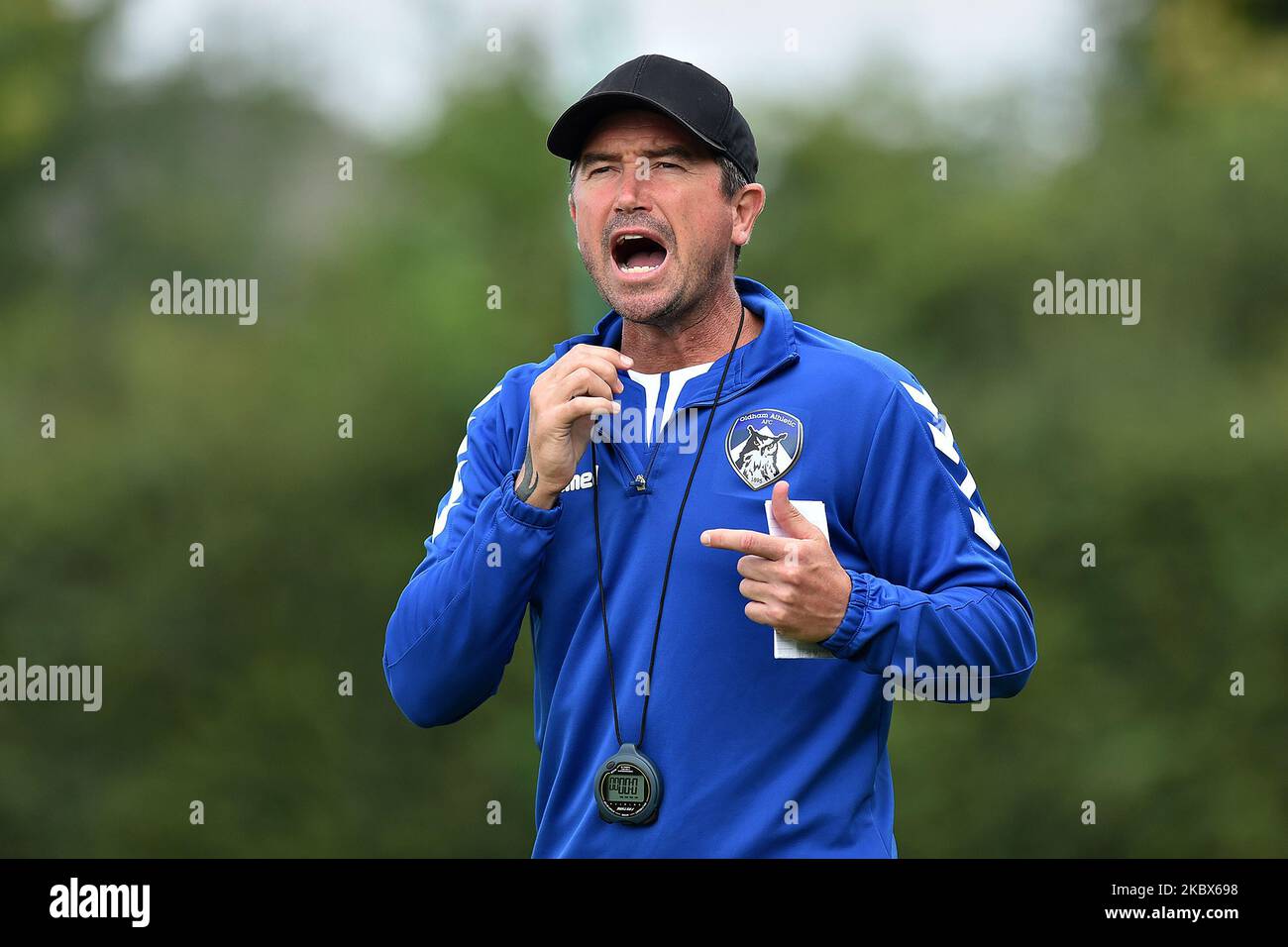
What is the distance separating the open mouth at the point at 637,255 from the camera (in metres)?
2.98

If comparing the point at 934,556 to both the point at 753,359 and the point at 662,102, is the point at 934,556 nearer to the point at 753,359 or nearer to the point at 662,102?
the point at 753,359

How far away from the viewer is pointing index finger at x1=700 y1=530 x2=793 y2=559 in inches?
103

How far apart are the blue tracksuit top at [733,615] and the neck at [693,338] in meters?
0.12

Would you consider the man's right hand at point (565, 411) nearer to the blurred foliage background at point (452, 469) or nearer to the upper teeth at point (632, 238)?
the upper teeth at point (632, 238)

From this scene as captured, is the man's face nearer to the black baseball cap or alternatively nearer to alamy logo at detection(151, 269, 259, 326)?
the black baseball cap

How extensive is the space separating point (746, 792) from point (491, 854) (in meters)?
6.92

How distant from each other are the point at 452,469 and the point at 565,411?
6.60 m

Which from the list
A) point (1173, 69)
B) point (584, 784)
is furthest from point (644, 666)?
point (1173, 69)

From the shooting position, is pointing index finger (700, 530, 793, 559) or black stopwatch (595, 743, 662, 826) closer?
pointing index finger (700, 530, 793, 559)

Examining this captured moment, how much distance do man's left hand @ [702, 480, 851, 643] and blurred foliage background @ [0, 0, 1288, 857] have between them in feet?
19.8

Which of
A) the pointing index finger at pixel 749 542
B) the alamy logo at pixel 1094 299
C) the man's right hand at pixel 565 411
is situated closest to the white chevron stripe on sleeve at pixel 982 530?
the pointing index finger at pixel 749 542

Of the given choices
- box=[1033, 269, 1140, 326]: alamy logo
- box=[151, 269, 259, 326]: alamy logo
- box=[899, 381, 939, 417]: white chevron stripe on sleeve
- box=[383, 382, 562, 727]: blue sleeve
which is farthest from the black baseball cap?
box=[151, 269, 259, 326]: alamy logo
